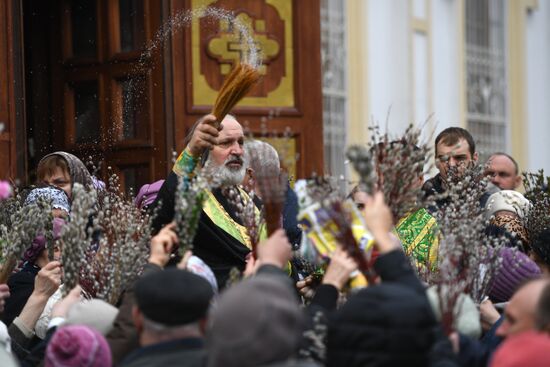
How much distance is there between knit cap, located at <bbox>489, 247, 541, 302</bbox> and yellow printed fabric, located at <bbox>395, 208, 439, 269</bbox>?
0.39 m

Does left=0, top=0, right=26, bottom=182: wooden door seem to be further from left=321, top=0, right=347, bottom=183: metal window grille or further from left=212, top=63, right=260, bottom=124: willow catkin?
left=321, top=0, right=347, bottom=183: metal window grille

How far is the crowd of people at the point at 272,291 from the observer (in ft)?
13.7

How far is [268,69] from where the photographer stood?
9.74 metres

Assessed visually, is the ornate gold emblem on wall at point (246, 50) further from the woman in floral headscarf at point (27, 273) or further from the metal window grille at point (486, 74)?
the metal window grille at point (486, 74)

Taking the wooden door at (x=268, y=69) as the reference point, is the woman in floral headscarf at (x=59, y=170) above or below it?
below

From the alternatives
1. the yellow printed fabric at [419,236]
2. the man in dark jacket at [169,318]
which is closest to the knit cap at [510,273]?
the yellow printed fabric at [419,236]

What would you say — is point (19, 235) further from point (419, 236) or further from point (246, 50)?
point (246, 50)

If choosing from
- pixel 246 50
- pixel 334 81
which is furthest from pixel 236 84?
pixel 334 81

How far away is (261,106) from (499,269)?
148 inches

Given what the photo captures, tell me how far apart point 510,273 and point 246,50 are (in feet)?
12.3

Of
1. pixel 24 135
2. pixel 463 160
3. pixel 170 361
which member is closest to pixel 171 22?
pixel 24 135

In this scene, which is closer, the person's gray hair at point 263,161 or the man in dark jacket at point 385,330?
the man in dark jacket at point 385,330

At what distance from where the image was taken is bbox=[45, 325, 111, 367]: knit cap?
4.64 m

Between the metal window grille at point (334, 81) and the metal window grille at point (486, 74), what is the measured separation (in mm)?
2050
